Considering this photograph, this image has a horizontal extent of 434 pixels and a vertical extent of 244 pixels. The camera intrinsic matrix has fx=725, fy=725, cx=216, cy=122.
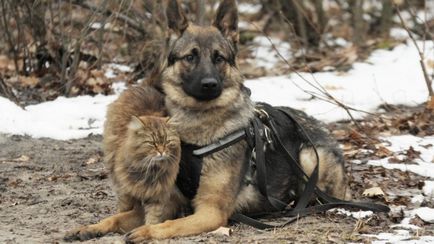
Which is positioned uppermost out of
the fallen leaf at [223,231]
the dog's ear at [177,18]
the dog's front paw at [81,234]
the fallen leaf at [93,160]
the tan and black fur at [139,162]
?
the dog's ear at [177,18]

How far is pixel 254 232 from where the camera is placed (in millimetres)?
5734

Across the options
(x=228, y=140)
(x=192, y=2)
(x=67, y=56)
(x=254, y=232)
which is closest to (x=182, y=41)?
(x=228, y=140)

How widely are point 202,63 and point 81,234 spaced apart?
1.65 m

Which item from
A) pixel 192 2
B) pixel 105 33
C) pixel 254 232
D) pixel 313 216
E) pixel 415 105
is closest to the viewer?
pixel 254 232

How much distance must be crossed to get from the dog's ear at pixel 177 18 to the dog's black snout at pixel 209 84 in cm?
59

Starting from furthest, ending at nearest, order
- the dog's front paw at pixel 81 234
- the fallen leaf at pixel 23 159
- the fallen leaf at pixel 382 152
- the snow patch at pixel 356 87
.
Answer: the snow patch at pixel 356 87, the fallen leaf at pixel 382 152, the fallen leaf at pixel 23 159, the dog's front paw at pixel 81 234

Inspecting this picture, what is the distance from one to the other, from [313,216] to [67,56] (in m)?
6.20

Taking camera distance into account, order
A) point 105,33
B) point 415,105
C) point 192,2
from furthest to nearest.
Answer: point 192,2, point 105,33, point 415,105

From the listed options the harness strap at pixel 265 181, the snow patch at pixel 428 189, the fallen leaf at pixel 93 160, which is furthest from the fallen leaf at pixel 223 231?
the fallen leaf at pixel 93 160

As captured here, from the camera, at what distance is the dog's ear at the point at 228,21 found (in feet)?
20.3

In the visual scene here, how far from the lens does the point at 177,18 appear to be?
6.15 metres

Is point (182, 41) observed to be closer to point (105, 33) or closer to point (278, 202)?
point (278, 202)

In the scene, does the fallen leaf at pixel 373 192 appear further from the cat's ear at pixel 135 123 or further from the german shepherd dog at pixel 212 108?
the cat's ear at pixel 135 123

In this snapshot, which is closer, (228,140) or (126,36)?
(228,140)
